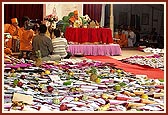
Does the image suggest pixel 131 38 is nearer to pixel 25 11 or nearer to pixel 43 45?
pixel 25 11

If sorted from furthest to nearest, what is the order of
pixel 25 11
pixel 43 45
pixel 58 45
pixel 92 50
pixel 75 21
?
pixel 25 11
pixel 75 21
pixel 92 50
pixel 58 45
pixel 43 45

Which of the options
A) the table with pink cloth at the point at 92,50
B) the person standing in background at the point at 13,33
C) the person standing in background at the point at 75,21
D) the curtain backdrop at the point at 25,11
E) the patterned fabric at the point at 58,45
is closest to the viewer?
the patterned fabric at the point at 58,45

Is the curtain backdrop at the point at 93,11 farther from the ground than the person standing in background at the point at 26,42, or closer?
farther from the ground

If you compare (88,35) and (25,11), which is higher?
(25,11)

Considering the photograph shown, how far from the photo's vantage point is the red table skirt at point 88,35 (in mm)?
9336

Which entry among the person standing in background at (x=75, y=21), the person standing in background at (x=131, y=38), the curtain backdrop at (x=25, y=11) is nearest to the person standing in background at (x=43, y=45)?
the person standing in background at (x=75, y=21)

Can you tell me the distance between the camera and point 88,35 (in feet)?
30.8

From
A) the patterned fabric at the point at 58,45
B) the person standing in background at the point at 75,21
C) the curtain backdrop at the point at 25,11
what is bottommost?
the patterned fabric at the point at 58,45

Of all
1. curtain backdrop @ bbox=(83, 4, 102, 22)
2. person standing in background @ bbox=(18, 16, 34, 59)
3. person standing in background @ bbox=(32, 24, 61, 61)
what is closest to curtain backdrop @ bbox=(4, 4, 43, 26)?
curtain backdrop @ bbox=(83, 4, 102, 22)

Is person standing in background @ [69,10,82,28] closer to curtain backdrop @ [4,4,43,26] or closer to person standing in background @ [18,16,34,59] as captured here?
curtain backdrop @ [4,4,43,26]

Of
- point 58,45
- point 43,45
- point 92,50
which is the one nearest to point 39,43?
point 43,45

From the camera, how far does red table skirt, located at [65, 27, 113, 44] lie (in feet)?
30.6

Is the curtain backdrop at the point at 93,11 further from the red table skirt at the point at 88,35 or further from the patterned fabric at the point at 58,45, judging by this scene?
the patterned fabric at the point at 58,45

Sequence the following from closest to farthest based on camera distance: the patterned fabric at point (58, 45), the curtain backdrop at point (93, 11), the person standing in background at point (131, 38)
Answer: the patterned fabric at point (58, 45) < the curtain backdrop at point (93, 11) < the person standing in background at point (131, 38)
